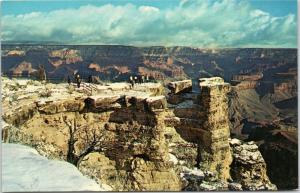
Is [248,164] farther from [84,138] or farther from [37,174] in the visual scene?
[37,174]

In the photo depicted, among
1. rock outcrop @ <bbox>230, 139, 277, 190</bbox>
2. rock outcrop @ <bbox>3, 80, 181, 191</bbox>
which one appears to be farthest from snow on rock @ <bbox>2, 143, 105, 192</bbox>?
rock outcrop @ <bbox>230, 139, 277, 190</bbox>

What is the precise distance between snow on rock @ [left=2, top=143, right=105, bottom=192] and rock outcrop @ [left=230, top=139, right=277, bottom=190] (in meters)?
3.96

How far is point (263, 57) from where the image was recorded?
9008mm

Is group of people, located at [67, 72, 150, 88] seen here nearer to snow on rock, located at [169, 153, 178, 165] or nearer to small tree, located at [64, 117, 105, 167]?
small tree, located at [64, 117, 105, 167]

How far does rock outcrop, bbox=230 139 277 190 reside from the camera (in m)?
9.51

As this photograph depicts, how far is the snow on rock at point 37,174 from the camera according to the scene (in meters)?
6.09

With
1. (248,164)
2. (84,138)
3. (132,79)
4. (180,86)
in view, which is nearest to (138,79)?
(132,79)

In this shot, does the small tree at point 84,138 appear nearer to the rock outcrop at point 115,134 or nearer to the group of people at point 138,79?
the rock outcrop at point 115,134

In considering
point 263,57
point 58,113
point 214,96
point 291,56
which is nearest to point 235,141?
point 214,96

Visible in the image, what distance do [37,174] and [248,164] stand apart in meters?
4.86

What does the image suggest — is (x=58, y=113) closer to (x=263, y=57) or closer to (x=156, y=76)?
(x=156, y=76)

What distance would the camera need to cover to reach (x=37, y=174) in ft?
20.4

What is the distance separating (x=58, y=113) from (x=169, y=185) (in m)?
2.03

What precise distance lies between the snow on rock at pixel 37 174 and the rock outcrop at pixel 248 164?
3958 mm
